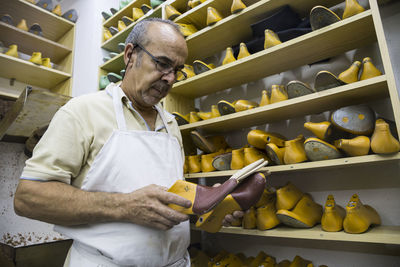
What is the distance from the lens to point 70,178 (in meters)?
0.79

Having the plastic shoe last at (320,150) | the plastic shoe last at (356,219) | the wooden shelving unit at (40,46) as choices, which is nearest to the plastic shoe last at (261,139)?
the plastic shoe last at (320,150)

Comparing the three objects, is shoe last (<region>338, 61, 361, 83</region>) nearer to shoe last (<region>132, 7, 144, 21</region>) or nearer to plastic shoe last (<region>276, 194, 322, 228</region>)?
plastic shoe last (<region>276, 194, 322, 228</region>)

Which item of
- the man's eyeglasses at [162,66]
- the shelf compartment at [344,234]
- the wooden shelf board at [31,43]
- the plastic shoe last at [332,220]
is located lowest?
the shelf compartment at [344,234]

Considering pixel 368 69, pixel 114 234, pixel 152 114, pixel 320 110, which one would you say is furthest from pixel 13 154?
pixel 368 69

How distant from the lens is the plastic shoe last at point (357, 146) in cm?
109

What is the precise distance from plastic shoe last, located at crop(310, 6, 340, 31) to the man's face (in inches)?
27.9

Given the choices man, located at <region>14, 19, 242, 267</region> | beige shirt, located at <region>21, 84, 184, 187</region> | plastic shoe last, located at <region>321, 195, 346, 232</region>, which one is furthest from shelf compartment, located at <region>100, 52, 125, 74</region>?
plastic shoe last, located at <region>321, 195, 346, 232</region>

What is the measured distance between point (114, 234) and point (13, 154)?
2094 mm

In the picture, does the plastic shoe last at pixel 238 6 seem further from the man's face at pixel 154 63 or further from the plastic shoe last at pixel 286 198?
the plastic shoe last at pixel 286 198

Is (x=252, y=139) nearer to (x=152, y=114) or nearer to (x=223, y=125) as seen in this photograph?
(x=223, y=125)

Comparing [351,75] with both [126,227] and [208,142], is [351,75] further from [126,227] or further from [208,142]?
[126,227]

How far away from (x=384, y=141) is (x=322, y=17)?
66 centimetres

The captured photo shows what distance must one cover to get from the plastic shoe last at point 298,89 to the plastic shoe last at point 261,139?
0.84ft

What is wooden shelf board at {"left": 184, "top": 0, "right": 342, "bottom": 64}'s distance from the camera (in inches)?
60.7
